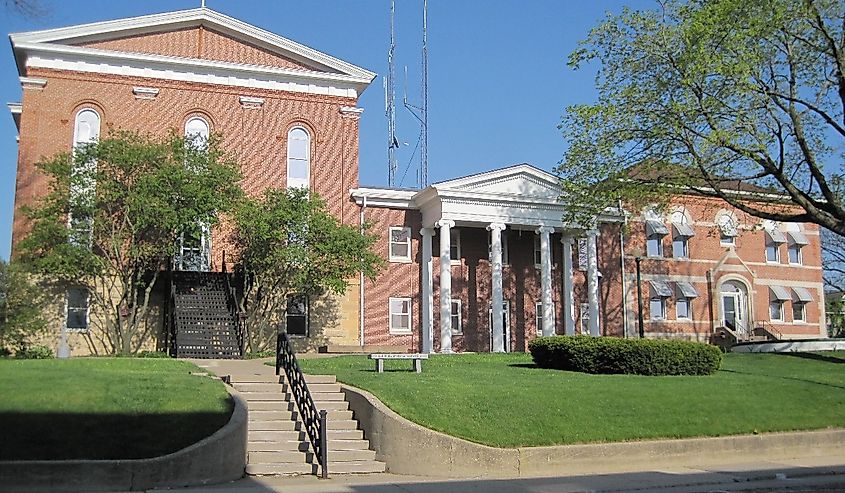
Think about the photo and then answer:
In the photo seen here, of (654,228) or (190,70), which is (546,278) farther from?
(190,70)

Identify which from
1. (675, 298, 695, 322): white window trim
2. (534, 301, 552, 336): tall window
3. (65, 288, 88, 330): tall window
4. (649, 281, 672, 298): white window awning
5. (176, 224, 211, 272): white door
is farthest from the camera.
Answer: (675, 298, 695, 322): white window trim

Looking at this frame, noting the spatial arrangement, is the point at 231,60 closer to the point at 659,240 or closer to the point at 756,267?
the point at 659,240

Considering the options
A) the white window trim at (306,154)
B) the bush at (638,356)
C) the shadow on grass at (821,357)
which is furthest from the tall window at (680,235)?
the bush at (638,356)

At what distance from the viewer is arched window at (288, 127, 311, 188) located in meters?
34.3

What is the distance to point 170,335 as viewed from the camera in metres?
29.3

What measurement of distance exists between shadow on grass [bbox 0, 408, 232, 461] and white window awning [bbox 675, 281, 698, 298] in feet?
107

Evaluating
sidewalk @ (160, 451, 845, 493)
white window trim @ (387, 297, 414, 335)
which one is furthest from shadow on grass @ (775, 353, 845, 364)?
sidewalk @ (160, 451, 845, 493)

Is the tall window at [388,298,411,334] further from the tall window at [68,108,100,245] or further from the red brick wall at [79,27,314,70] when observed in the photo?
the tall window at [68,108,100,245]

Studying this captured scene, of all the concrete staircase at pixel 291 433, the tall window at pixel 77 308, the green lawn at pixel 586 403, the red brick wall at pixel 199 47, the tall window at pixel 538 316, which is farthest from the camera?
the tall window at pixel 538 316

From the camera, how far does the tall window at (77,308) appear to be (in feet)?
99.3

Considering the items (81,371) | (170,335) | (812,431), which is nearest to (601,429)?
(812,431)

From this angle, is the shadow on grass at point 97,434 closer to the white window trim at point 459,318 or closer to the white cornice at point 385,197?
the white cornice at point 385,197

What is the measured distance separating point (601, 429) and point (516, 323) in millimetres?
22860

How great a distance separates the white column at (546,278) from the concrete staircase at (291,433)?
63.5 ft
